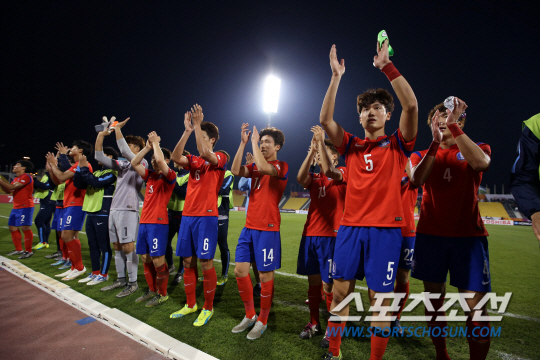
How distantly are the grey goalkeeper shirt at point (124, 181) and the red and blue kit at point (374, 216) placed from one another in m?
3.82

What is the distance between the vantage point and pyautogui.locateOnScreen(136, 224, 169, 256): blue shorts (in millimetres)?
4062

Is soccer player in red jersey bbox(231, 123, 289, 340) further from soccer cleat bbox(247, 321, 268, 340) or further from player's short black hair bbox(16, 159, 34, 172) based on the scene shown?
player's short black hair bbox(16, 159, 34, 172)

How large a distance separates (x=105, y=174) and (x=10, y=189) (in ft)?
15.5

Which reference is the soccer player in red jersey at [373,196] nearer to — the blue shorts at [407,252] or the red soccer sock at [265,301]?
the red soccer sock at [265,301]

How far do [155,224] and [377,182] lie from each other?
3426mm

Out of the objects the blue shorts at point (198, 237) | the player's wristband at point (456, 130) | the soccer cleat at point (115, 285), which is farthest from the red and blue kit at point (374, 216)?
the soccer cleat at point (115, 285)

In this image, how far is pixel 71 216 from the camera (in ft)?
18.6

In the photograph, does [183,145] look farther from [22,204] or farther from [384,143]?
[22,204]

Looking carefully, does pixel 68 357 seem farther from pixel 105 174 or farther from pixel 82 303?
pixel 105 174

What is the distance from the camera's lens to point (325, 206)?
3.42 metres

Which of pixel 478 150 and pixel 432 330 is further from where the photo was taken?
pixel 432 330

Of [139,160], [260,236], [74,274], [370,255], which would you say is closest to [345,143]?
[370,255]

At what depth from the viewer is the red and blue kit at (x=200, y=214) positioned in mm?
3586

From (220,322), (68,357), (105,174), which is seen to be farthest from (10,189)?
(220,322)
